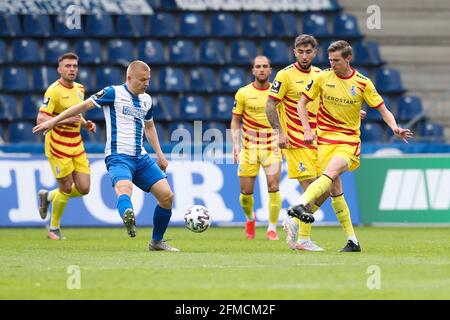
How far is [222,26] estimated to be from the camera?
25750 mm

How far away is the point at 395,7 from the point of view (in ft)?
91.6

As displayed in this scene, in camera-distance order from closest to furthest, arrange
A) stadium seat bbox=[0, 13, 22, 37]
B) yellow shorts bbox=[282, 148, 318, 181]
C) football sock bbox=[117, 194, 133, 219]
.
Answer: football sock bbox=[117, 194, 133, 219] < yellow shorts bbox=[282, 148, 318, 181] < stadium seat bbox=[0, 13, 22, 37]

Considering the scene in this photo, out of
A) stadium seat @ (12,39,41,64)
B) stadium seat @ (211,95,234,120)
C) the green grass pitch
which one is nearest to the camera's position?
the green grass pitch

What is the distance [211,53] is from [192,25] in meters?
0.88

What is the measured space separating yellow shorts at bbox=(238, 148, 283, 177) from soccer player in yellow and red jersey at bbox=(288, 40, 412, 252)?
144 inches

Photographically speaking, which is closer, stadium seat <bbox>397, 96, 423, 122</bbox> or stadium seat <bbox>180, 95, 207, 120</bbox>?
stadium seat <bbox>180, 95, 207, 120</bbox>

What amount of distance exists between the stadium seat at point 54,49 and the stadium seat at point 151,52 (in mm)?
1584

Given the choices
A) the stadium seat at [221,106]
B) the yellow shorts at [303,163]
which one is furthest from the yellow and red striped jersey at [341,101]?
the stadium seat at [221,106]

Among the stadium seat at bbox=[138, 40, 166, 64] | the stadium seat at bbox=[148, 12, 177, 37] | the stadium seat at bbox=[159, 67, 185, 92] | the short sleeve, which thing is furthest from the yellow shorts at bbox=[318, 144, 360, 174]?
the stadium seat at bbox=[148, 12, 177, 37]

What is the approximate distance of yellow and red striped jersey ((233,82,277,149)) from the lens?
16453 mm

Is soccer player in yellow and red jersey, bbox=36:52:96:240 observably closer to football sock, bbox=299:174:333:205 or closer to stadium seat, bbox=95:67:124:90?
football sock, bbox=299:174:333:205
